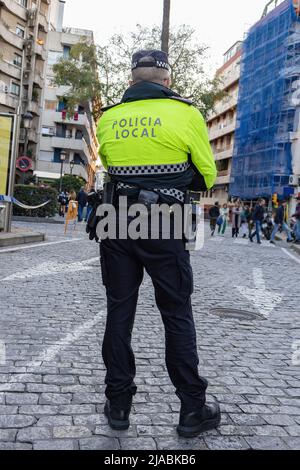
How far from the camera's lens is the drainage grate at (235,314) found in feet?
21.3

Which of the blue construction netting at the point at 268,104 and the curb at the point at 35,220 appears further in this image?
the blue construction netting at the point at 268,104

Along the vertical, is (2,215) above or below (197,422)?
above

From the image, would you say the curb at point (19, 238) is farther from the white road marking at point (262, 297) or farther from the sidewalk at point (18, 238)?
the white road marking at point (262, 297)

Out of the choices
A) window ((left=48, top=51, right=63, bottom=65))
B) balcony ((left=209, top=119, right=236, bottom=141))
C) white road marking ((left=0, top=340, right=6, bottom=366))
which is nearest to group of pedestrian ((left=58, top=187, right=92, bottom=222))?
white road marking ((left=0, top=340, right=6, bottom=366))

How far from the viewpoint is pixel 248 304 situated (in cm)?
745

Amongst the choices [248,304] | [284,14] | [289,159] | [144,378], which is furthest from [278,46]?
[144,378]

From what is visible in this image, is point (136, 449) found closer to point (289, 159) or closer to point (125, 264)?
point (125, 264)

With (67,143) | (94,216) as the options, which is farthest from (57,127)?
(94,216)

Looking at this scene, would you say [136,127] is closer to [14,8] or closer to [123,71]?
[123,71]

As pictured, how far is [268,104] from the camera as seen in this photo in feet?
169

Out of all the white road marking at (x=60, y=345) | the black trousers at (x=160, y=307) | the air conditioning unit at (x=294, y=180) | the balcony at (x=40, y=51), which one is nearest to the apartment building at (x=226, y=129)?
the balcony at (x=40, y=51)

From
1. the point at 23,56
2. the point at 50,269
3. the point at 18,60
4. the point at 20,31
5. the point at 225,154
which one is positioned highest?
the point at 20,31

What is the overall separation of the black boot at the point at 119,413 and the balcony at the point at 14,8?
4932 centimetres

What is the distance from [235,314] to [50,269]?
398 centimetres
